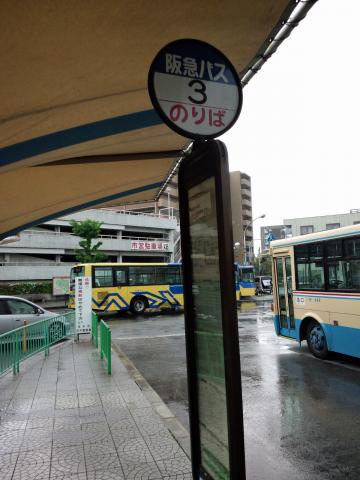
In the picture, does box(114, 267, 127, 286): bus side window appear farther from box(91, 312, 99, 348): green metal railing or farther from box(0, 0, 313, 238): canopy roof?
box(0, 0, 313, 238): canopy roof

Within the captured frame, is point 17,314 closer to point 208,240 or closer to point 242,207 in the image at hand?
point 208,240

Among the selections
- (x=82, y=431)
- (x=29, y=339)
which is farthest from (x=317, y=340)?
(x=29, y=339)

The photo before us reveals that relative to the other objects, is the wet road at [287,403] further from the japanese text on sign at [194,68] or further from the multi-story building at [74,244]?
the multi-story building at [74,244]

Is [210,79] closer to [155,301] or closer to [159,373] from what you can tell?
[159,373]

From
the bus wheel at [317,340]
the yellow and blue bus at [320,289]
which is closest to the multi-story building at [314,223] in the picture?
the yellow and blue bus at [320,289]

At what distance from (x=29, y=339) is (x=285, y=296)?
21.3ft

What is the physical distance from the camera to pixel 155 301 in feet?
72.9

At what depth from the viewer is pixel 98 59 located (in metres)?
3.35

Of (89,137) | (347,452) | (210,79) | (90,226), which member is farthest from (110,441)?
(90,226)

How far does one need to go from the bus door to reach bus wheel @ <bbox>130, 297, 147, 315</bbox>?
12071 mm

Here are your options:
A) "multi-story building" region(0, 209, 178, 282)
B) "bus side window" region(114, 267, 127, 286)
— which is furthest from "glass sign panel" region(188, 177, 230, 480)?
"multi-story building" region(0, 209, 178, 282)

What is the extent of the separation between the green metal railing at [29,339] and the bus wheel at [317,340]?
6617 millimetres

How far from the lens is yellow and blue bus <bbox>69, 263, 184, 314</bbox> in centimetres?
2072

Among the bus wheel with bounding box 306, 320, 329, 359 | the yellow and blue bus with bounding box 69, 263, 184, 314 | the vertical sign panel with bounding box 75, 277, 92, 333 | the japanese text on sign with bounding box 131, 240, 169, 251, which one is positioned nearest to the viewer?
the bus wheel with bounding box 306, 320, 329, 359
